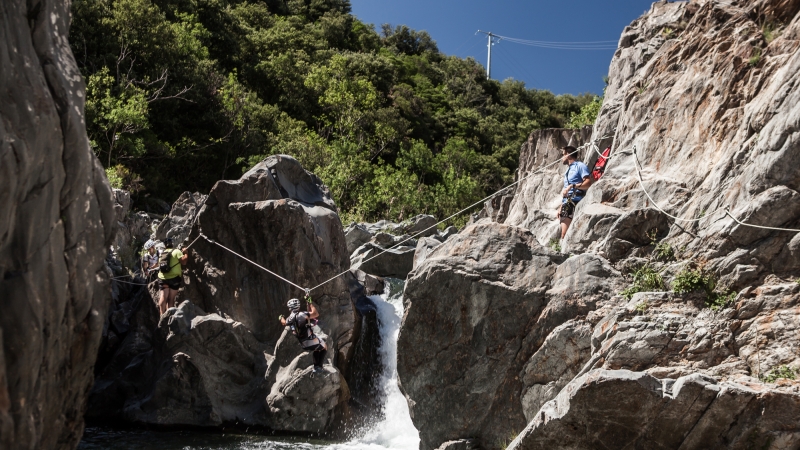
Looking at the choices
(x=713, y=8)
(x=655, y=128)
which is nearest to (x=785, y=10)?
(x=713, y=8)

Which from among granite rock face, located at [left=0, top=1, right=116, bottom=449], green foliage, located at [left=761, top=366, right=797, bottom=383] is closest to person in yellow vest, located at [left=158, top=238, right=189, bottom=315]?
granite rock face, located at [left=0, top=1, right=116, bottom=449]

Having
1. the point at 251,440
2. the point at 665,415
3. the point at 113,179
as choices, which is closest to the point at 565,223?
the point at 665,415

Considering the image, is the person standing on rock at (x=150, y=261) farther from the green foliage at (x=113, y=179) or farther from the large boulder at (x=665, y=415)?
the large boulder at (x=665, y=415)

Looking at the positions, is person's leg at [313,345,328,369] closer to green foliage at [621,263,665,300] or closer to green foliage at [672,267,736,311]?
green foliage at [621,263,665,300]

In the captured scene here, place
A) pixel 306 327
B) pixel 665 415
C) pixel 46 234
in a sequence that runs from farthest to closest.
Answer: pixel 306 327 < pixel 665 415 < pixel 46 234

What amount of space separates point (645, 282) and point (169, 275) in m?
12.7

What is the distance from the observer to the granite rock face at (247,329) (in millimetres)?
17531

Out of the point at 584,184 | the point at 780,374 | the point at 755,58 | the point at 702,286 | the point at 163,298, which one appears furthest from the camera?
the point at 163,298

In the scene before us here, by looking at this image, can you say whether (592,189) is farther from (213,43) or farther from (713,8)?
(213,43)

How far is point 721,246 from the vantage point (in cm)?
1141

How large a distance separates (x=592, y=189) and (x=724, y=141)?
2.85 metres

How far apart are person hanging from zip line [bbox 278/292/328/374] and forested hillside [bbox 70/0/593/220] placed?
1535 centimetres

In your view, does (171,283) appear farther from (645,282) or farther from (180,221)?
(645,282)

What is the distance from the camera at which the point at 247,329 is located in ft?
64.0
